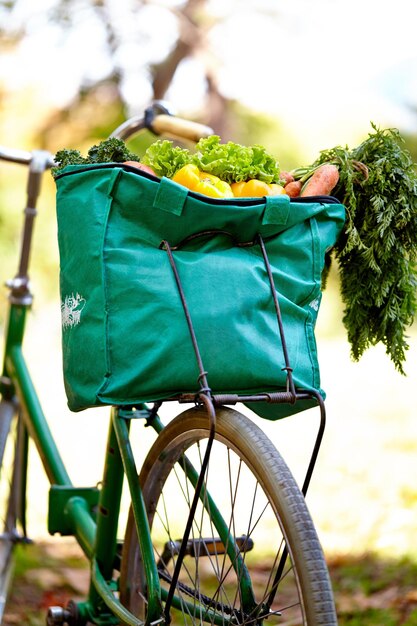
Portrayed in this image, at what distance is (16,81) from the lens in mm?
7590

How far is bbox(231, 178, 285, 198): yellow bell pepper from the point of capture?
58.1 inches

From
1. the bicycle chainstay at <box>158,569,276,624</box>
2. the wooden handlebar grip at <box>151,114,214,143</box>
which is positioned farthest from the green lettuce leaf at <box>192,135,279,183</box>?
the bicycle chainstay at <box>158,569,276,624</box>

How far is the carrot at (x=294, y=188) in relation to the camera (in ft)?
5.15

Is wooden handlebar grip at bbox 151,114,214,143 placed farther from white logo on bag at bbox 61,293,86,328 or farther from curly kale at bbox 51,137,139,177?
white logo on bag at bbox 61,293,86,328

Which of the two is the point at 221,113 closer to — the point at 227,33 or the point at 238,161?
the point at 227,33

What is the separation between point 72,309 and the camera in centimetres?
144

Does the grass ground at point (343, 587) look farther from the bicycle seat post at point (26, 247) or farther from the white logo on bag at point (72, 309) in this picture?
the white logo on bag at point (72, 309)

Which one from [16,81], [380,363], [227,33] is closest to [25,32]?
[16,81]

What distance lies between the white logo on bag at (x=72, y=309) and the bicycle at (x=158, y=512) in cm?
23

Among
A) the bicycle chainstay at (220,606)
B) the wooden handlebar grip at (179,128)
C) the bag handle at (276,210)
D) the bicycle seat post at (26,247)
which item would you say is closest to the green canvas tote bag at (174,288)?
the bag handle at (276,210)

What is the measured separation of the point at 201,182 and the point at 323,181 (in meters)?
0.22

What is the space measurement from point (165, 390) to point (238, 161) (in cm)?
43

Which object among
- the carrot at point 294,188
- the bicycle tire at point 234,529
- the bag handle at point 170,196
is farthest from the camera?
the carrot at point 294,188

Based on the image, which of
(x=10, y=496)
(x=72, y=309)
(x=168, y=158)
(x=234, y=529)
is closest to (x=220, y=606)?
(x=234, y=529)
